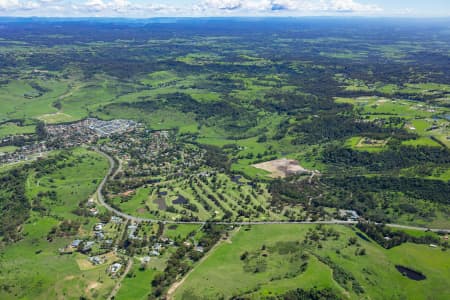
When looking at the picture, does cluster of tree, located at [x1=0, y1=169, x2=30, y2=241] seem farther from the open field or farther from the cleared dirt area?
the cleared dirt area

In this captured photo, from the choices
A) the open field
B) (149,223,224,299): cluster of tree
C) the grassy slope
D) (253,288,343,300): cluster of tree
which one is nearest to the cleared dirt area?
the open field

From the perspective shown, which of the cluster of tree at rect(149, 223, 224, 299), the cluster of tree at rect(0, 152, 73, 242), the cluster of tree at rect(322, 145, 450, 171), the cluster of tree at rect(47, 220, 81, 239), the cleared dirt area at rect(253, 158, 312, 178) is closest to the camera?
the cluster of tree at rect(149, 223, 224, 299)

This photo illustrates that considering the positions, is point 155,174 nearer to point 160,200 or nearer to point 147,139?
point 160,200

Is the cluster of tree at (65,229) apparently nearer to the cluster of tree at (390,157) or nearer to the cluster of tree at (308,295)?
the cluster of tree at (308,295)

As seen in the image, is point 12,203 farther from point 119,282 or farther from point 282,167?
point 282,167

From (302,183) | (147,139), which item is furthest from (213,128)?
(302,183)

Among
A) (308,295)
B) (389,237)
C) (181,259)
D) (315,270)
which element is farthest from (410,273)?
(181,259)

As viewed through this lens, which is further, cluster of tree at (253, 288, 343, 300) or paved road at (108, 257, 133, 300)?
paved road at (108, 257, 133, 300)
